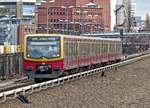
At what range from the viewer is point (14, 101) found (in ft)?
73.0

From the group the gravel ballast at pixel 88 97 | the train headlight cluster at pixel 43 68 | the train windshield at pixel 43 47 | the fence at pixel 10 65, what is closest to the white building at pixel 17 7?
the fence at pixel 10 65

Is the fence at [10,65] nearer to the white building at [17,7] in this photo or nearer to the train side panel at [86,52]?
the train side panel at [86,52]

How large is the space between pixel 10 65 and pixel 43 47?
28.6ft

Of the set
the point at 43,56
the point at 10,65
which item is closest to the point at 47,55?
the point at 43,56

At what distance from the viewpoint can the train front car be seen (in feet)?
105

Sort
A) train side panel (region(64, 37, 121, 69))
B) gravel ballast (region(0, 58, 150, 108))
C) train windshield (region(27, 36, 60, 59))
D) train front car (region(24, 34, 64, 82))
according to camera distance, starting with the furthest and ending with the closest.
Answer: train side panel (region(64, 37, 121, 69))
train windshield (region(27, 36, 60, 59))
train front car (region(24, 34, 64, 82))
gravel ballast (region(0, 58, 150, 108))

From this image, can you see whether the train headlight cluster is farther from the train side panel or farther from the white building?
the white building

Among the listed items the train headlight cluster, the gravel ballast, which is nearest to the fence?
the train headlight cluster

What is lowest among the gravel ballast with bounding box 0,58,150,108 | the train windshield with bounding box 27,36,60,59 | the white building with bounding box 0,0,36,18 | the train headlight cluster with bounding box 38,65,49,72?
the gravel ballast with bounding box 0,58,150,108

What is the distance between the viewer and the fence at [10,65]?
39088mm

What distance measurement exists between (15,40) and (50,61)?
70.8 m

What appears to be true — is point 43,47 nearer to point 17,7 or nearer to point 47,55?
point 47,55

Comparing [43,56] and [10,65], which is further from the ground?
[43,56]

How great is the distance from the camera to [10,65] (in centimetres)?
4059
